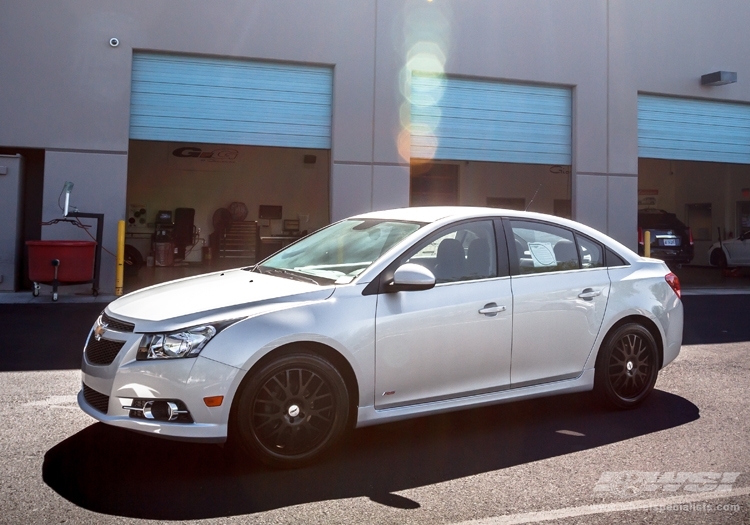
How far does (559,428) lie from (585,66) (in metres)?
12.8

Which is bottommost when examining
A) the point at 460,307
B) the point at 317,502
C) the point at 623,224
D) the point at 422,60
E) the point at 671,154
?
the point at 317,502

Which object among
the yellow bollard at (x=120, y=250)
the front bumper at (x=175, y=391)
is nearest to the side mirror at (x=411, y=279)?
the front bumper at (x=175, y=391)

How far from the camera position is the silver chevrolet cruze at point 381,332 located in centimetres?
388

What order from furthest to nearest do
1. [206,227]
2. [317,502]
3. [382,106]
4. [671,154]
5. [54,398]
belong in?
[206,227] → [671,154] → [382,106] → [54,398] → [317,502]

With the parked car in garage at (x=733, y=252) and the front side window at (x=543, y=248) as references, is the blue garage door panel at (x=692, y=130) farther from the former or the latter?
the front side window at (x=543, y=248)

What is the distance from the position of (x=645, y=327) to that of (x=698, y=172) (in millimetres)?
24383

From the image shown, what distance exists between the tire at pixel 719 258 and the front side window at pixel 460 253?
19.7m

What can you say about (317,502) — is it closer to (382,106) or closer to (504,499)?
(504,499)

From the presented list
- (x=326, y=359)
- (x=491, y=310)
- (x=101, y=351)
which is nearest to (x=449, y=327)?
(x=491, y=310)

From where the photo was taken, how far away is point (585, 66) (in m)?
Result: 16.2

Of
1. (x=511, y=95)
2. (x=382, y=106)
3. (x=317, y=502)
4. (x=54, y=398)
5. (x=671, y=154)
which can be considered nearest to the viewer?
(x=317, y=502)

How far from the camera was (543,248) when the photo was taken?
5238 mm

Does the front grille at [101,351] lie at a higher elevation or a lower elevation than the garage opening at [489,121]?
lower

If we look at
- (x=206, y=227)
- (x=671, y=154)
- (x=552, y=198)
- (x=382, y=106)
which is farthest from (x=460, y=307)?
(x=552, y=198)
